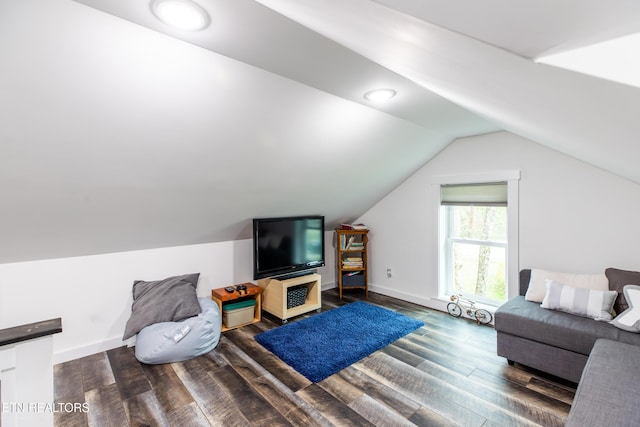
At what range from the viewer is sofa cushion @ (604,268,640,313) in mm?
2398

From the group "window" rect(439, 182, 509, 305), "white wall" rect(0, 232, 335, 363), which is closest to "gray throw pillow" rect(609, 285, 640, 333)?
"window" rect(439, 182, 509, 305)

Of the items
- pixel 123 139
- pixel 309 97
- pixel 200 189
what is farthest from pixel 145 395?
pixel 309 97

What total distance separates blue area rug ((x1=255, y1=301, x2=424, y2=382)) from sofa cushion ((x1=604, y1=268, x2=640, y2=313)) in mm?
1697

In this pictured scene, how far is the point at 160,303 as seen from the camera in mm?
2840

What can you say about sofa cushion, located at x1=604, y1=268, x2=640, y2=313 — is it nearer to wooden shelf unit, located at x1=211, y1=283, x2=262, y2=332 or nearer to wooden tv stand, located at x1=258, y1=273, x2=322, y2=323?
wooden tv stand, located at x1=258, y1=273, x2=322, y2=323

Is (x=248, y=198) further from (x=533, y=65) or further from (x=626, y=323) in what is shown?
(x=626, y=323)

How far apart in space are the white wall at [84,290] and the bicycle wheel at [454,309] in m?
2.98

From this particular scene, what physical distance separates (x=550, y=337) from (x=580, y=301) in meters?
0.44

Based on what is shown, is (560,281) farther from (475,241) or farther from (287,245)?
(287,245)

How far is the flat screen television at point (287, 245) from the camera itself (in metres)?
3.55

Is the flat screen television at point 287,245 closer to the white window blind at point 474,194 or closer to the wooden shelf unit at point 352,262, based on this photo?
the wooden shelf unit at point 352,262

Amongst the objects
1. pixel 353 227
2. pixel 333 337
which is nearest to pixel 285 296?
pixel 333 337

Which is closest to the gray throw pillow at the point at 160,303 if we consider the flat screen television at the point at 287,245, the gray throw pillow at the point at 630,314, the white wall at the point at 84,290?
the white wall at the point at 84,290

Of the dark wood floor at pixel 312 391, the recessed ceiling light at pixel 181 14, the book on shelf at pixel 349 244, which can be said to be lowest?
the dark wood floor at pixel 312 391
